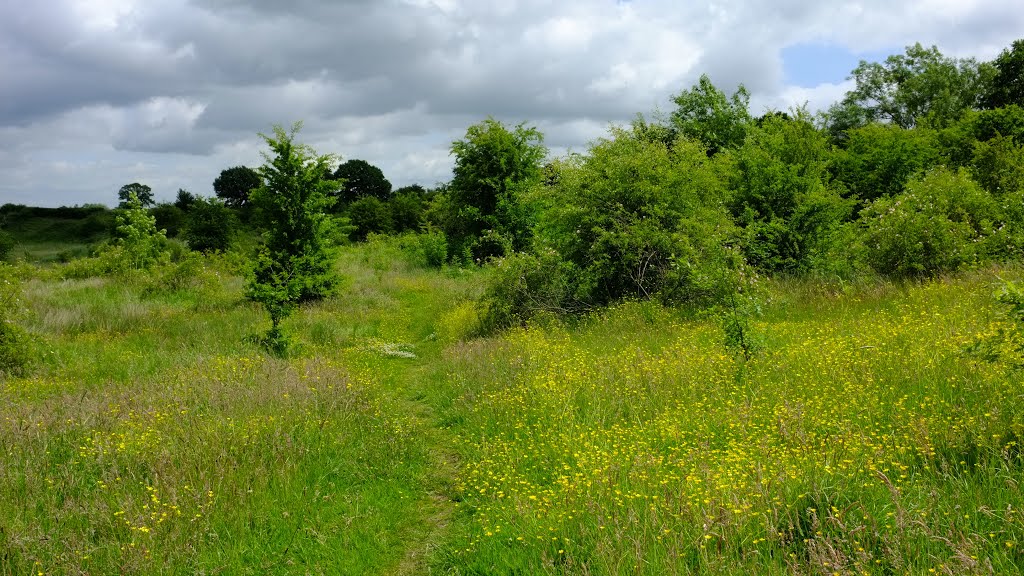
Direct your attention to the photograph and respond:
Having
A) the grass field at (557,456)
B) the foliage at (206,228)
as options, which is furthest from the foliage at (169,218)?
the grass field at (557,456)

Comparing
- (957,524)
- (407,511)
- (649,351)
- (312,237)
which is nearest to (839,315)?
(649,351)

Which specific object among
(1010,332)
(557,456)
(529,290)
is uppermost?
(1010,332)

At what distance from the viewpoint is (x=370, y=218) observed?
178 feet

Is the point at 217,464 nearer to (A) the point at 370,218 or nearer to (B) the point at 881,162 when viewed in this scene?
(B) the point at 881,162

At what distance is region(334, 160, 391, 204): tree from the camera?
79062 mm

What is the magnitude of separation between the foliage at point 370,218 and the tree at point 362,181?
23.4 m

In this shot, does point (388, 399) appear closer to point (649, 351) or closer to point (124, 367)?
point (649, 351)

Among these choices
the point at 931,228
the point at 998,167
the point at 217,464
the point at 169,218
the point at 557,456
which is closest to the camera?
the point at 217,464

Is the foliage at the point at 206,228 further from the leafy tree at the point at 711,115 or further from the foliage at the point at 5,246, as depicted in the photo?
the leafy tree at the point at 711,115

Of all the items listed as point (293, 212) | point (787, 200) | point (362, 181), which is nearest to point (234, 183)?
point (362, 181)

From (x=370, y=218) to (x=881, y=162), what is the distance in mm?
39980

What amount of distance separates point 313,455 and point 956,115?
202ft

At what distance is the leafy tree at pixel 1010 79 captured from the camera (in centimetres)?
4241

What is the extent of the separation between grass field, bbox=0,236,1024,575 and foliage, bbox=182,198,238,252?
97.3ft
